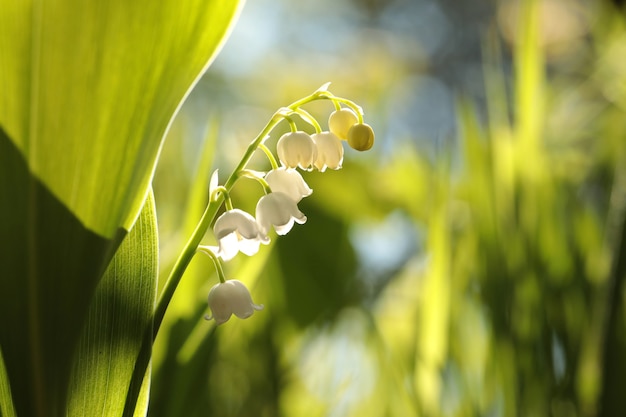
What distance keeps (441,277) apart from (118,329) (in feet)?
1.15

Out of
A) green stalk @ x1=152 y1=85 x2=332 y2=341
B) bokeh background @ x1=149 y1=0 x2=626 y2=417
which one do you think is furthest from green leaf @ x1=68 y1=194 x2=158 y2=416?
bokeh background @ x1=149 y1=0 x2=626 y2=417

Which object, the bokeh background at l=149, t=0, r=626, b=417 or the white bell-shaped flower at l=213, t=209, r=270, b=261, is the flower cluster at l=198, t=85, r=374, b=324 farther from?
the bokeh background at l=149, t=0, r=626, b=417

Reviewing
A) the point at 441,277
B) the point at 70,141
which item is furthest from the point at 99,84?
Result: the point at 441,277

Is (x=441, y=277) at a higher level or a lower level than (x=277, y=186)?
lower

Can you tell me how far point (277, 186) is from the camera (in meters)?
0.31

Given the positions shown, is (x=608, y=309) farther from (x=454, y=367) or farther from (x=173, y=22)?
(x=173, y=22)

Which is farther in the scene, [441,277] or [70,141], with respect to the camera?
[441,277]

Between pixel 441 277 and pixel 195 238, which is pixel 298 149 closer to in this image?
pixel 195 238

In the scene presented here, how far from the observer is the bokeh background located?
541 mm

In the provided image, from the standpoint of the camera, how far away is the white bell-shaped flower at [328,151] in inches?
12.0

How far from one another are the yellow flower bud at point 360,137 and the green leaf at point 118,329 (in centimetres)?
9

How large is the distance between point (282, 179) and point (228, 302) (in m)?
0.06

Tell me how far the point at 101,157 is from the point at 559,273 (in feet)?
1.60

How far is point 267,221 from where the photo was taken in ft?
1.00
